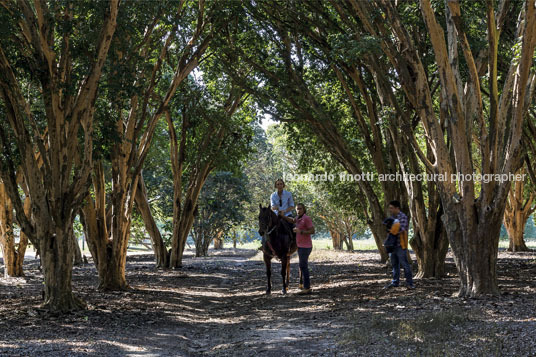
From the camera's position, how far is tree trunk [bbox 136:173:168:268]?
21.3 metres

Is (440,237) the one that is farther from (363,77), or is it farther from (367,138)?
(363,77)

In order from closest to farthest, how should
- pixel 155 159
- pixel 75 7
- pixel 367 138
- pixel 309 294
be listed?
1. pixel 75 7
2. pixel 309 294
3. pixel 367 138
4. pixel 155 159

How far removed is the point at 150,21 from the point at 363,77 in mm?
7054

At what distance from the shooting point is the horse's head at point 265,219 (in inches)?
509

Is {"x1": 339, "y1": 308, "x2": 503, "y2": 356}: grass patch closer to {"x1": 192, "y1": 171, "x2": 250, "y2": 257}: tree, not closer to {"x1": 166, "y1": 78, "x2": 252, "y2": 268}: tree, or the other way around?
{"x1": 166, "y1": 78, "x2": 252, "y2": 268}: tree

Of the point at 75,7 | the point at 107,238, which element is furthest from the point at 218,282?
the point at 75,7

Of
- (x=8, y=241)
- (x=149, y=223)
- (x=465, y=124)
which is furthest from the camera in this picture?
(x=149, y=223)

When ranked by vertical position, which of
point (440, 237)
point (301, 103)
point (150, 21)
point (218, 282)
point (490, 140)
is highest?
point (150, 21)

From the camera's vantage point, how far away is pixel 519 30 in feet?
34.0

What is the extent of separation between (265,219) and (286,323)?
4006 mm

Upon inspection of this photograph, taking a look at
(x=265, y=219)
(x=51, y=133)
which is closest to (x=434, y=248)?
(x=265, y=219)

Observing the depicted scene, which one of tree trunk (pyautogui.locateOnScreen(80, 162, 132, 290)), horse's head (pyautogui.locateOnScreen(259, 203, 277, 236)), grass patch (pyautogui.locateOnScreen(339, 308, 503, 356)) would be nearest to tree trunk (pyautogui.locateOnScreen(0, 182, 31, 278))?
tree trunk (pyautogui.locateOnScreen(80, 162, 132, 290))

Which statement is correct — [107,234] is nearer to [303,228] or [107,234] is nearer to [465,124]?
[303,228]

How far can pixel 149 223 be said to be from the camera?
73.4 feet
